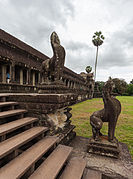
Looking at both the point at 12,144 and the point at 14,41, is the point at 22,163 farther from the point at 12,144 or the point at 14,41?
the point at 14,41

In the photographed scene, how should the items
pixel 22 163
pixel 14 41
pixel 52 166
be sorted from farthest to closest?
pixel 14 41
pixel 52 166
pixel 22 163

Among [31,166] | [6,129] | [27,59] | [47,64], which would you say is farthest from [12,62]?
[31,166]

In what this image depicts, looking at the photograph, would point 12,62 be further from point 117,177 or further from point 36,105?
point 117,177

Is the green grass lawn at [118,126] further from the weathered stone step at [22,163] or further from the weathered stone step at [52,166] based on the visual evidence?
the weathered stone step at [22,163]

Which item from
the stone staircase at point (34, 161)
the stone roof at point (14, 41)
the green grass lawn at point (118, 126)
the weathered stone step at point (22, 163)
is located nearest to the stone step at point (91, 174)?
the stone staircase at point (34, 161)

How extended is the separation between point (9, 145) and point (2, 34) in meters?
8.31

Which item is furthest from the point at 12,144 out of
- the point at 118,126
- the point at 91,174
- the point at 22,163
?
the point at 118,126

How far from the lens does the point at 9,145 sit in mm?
1279

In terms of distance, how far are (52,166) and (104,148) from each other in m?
1.14

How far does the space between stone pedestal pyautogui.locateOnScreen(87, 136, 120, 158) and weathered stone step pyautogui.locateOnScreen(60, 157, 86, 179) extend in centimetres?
49

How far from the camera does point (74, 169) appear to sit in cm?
141

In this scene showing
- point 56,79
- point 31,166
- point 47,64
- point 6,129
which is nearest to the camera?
point 31,166

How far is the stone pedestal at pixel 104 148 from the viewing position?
1.88 metres

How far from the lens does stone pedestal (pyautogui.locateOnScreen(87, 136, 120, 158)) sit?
188 centimetres
